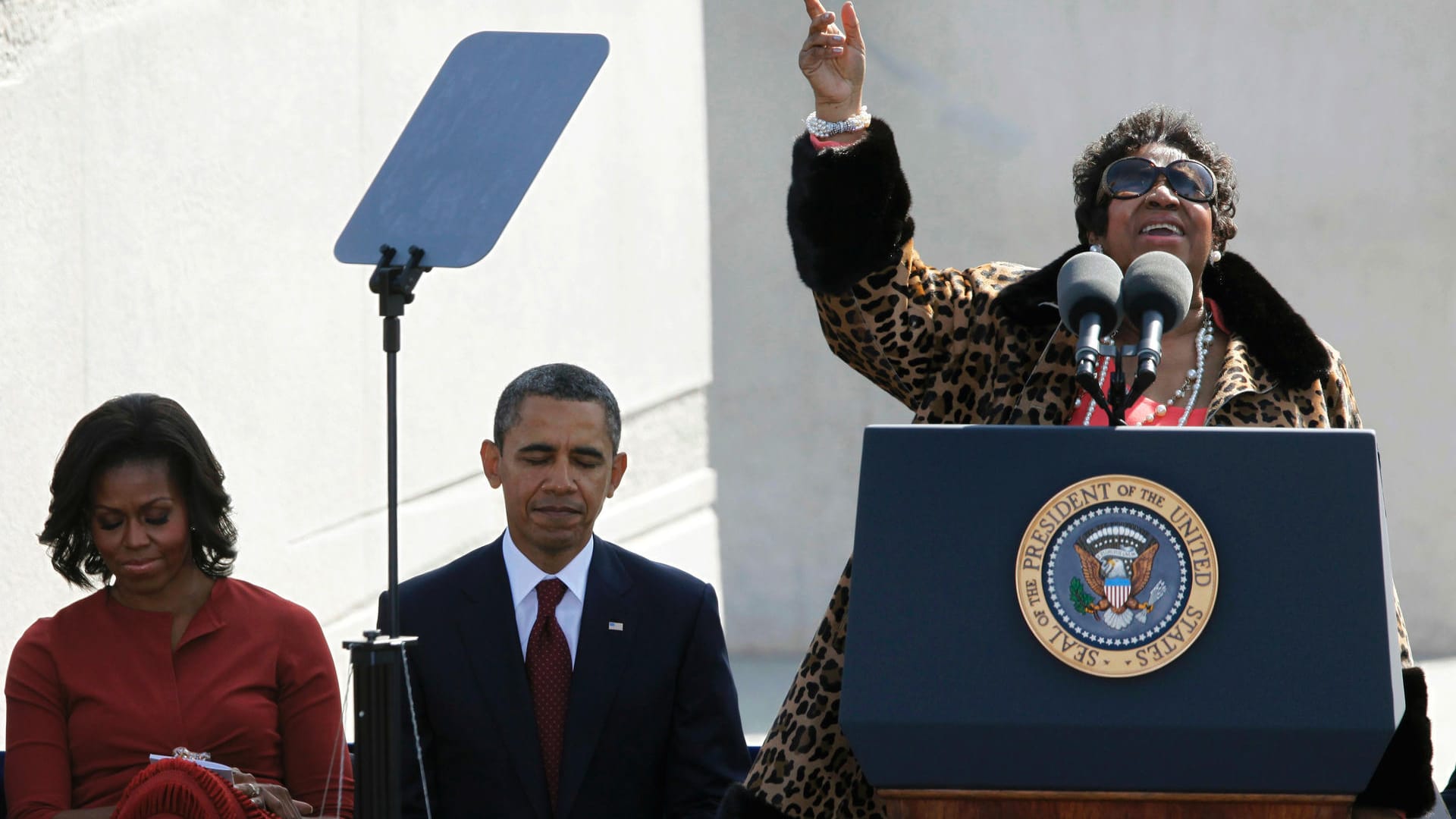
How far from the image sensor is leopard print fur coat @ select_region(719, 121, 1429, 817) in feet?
7.08

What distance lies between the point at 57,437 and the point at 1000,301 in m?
2.94

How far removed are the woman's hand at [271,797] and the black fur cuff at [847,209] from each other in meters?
1.05

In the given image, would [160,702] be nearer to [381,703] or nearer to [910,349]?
[381,703]

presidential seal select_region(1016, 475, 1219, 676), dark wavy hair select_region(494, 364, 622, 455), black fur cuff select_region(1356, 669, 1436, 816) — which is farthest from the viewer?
dark wavy hair select_region(494, 364, 622, 455)

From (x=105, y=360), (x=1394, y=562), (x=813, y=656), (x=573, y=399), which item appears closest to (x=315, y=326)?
(x=105, y=360)

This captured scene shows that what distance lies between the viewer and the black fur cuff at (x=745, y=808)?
7.14 feet

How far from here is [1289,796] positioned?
153 centimetres

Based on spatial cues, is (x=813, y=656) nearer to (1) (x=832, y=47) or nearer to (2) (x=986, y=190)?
(1) (x=832, y=47)

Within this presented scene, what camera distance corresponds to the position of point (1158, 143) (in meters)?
2.37

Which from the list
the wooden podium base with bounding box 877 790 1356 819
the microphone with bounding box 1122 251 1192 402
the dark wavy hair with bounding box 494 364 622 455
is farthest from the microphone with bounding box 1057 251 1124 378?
the dark wavy hair with bounding box 494 364 622 455

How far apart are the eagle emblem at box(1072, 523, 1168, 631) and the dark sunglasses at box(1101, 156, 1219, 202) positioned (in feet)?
2.59

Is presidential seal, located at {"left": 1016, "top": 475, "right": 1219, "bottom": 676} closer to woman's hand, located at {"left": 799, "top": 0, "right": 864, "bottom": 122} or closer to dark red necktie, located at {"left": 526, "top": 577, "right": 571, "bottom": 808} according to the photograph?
woman's hand, located at {"left": 799, "top": 0, "right": 864, "bottom": 122}

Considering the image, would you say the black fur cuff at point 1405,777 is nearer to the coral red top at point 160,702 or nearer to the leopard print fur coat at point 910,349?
the leopard print fur coat at point 910,349

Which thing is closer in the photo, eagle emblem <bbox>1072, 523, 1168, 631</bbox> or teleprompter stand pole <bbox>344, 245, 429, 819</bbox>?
eagle emblem <bbox>1072, 523, 1168, 631</bbox>
